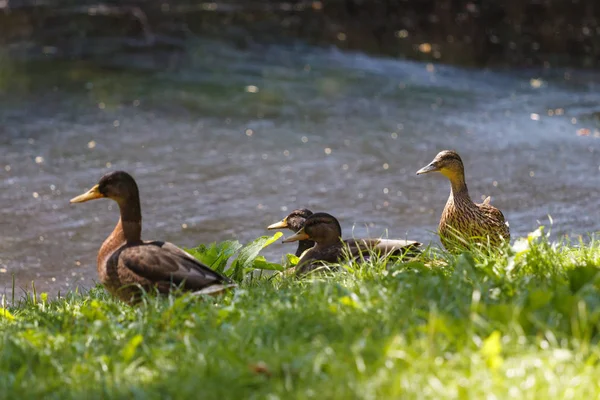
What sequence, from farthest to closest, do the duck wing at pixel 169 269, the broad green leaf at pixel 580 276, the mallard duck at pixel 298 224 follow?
the mallard duck at pixel 298 224 < the duck wing at pixel 169 269 < the broad green leaf at pixel 580 276

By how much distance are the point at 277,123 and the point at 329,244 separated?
18.5 feet

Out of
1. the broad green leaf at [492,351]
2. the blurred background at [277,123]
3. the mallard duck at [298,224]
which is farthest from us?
the blurred background at [277,123]

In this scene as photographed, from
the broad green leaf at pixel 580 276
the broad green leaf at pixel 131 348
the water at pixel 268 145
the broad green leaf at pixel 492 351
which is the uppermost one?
the broad green leaf at pixel 492 351

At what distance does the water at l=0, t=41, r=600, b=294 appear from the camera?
334 inches

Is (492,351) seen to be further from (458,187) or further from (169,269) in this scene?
(458,187)

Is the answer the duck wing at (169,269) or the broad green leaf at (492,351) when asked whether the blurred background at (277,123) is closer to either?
the duck wing at (169,269)

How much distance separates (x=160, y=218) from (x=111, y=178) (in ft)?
9.86

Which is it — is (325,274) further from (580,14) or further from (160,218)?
(580,14)

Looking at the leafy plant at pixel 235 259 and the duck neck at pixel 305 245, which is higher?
the leafy plant at pixel 235 259

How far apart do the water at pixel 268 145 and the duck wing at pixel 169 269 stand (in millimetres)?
1998

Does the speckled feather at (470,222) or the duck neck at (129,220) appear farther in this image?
the speckled feather at (470,222)

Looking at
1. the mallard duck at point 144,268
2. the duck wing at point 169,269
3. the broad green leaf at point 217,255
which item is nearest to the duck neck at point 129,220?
the mallard duck at point 144,268

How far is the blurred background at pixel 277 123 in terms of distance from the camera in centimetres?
864

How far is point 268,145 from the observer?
1087cm
